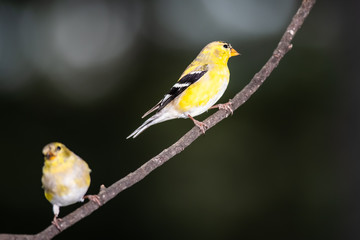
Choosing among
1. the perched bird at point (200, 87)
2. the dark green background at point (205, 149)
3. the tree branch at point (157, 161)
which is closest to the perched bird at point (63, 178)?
the tree branch at point (157, 161)

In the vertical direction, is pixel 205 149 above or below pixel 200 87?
below

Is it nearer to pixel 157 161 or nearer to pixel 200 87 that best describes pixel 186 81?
pixel 200 87

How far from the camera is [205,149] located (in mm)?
7836

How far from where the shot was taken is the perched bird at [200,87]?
109 inches

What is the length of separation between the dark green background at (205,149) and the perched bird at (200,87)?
352 cm

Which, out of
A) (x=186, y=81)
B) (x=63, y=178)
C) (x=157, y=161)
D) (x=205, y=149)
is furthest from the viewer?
(x=205, y=149)

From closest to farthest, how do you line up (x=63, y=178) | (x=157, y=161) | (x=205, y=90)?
(x=157, y=161), (x=63, y=178), (x=205, y=90)

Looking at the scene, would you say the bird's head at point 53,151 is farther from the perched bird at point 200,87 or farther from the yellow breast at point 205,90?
the yellow breast at point 205,90

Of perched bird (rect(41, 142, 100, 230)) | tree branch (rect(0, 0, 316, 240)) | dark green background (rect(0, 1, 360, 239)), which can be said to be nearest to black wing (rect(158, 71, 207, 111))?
tree branch (rect(0, 0, 316, 240))

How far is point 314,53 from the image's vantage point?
8.30m

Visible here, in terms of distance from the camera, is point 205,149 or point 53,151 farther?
point 205,149

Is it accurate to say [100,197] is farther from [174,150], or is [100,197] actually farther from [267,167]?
[267,167]

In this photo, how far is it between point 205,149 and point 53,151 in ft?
21.0

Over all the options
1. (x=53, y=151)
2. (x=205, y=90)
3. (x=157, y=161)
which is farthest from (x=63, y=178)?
(x=205, y=90)
